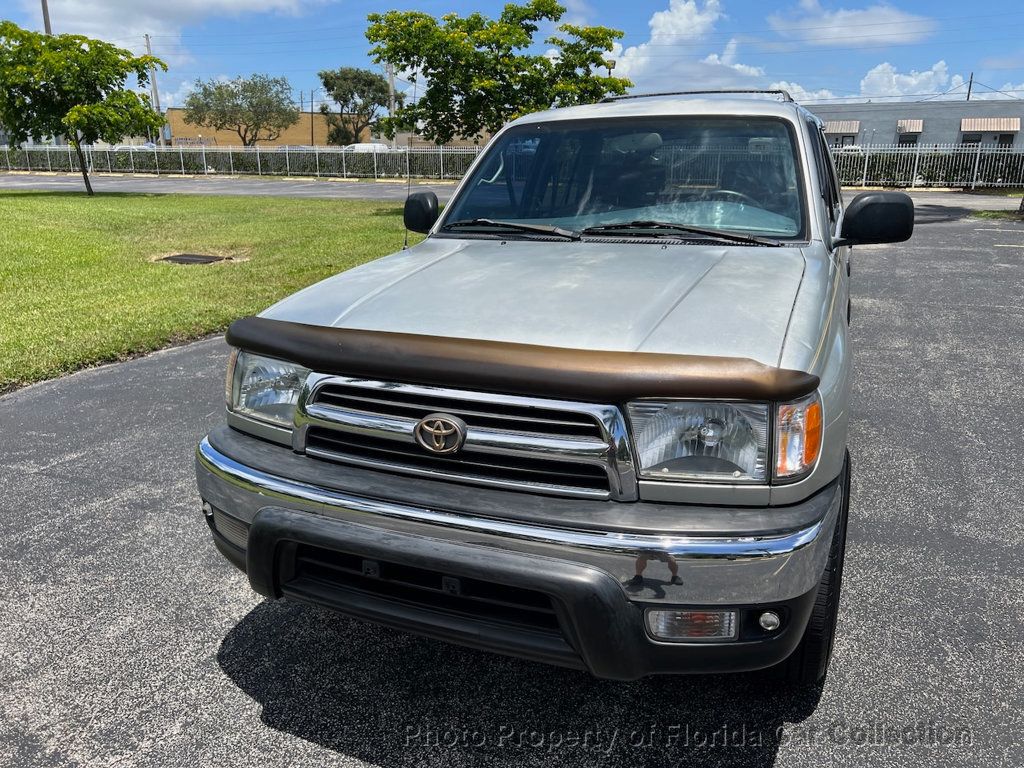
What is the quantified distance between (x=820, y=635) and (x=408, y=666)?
51.4 inches

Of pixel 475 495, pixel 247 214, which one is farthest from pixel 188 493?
pixel 247 214

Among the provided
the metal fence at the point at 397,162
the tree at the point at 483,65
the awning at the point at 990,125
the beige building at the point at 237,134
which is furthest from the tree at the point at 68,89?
the beige building at the point at 237,134

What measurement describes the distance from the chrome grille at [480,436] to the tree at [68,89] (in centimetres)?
2720

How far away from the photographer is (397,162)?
134 ft

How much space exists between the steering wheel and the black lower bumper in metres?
1.77

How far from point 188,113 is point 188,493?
256 feet

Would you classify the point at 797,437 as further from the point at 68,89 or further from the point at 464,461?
the point at 68,89

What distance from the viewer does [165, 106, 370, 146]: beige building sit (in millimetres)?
78875

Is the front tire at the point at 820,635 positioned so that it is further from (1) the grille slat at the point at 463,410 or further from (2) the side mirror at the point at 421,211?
(2) the side mirror at the point at 421,211

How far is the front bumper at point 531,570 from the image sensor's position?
6.15ft

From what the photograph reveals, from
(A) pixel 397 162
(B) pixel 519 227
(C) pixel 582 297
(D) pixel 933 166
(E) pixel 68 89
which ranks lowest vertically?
(C) pixel 582 297

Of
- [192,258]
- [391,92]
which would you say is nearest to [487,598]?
[192,258]

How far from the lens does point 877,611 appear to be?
9.58 ft

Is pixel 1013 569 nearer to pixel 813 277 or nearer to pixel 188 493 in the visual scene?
pixel 813 277
